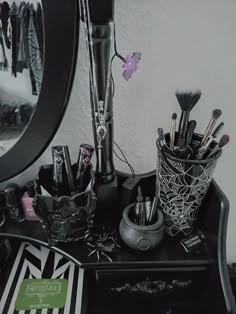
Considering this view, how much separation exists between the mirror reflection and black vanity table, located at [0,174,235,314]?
0.20m

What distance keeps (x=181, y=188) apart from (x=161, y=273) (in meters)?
0.15

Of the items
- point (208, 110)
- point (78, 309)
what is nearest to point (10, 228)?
point (78, 309)

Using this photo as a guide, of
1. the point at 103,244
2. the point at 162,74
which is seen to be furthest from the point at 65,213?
the point at 162,74

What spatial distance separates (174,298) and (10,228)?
33 centimetres

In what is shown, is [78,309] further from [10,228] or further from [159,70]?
[159,70]

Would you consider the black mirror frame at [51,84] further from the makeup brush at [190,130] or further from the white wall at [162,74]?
the makeup brush at [190,130]

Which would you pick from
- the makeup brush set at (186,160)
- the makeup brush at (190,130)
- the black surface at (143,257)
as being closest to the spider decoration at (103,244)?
the black surface at (143,257)

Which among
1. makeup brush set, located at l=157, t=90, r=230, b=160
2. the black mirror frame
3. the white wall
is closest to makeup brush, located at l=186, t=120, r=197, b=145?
makeup brush set, located at l=157, t=90, r=230, b=160

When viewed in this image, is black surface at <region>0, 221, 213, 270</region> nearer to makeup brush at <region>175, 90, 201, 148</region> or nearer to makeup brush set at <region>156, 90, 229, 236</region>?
makeup brush set at <region>156, 90, 229, 236</region>

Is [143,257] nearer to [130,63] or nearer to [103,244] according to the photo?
[103,244]

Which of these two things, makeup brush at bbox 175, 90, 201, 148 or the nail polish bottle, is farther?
the nail polish bottle

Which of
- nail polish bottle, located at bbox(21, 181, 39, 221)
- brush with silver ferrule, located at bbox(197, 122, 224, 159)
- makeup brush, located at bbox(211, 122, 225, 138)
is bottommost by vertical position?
nail polish bottle, located at bbox(21, 181, 39, 221)

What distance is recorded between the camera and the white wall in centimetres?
52

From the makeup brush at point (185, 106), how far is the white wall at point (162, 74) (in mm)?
82
